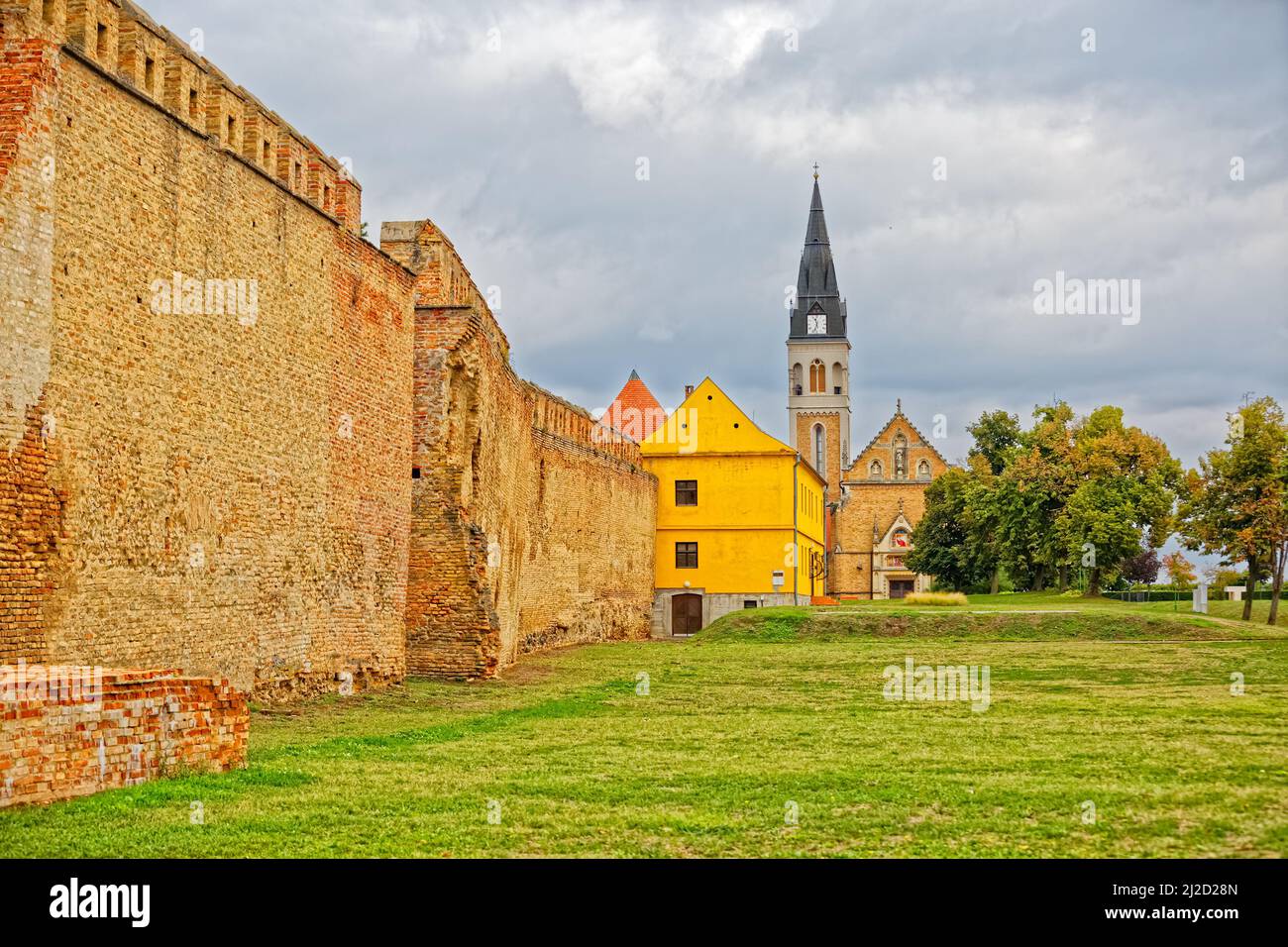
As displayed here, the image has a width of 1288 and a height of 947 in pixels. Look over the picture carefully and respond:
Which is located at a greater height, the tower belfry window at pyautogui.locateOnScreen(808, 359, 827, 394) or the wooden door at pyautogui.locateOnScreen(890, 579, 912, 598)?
the tower belfry window at pyautogui.locateOnScreen(808, 359, 827, 394)

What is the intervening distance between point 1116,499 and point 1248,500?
41.7 ft

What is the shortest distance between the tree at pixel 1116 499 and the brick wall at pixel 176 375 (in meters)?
34.4

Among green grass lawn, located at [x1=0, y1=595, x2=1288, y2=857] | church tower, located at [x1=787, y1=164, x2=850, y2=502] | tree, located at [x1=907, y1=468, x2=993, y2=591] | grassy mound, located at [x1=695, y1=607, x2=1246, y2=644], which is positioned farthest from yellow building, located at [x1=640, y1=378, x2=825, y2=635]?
church tower, located at [x1=787, y1=164, x2=850, y2=502]

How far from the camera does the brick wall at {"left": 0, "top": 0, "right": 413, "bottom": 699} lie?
1069 centimetres

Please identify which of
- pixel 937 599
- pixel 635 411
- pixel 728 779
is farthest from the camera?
pixel 635 411

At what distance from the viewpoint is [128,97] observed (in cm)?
1204

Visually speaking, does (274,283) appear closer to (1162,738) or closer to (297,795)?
(297,795)

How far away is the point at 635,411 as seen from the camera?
206 ft

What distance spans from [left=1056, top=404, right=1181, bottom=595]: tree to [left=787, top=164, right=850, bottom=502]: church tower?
150 ft

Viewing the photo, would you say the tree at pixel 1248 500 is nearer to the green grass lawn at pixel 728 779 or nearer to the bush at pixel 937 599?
the bush at pixel 937 599

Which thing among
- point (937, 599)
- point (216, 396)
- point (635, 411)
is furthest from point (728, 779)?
point (635, 411)

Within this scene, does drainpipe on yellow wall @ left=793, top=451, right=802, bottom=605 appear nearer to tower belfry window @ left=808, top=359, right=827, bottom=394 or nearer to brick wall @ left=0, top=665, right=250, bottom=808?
brick wall @ left=0, top=665, right=250, bottom=808

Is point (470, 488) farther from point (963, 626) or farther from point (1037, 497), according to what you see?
→ point (1037, 497)

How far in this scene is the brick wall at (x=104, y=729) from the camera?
8289 mm
